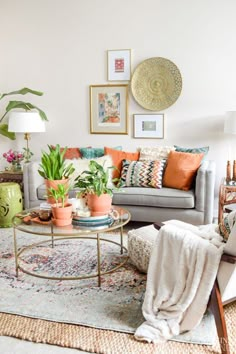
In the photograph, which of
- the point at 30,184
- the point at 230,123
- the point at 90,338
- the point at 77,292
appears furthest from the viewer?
the point at 30,184

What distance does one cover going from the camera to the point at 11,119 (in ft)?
14.6

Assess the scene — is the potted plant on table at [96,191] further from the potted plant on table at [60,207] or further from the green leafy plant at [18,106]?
the green leafy plant at [18,106]

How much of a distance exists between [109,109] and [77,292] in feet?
Result: 8.77

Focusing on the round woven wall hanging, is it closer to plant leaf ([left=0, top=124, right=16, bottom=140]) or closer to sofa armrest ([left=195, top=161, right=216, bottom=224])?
sofa armrest ([left=195, top=161, right=216, bottom=224])

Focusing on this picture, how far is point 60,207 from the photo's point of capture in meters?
2.66

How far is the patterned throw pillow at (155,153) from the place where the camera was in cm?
423

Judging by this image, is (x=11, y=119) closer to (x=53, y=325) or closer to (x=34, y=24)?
(x=34, y=24)

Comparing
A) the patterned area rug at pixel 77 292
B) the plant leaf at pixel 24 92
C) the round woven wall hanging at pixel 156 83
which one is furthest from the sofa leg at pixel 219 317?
the plant leaf at pixel 24 92

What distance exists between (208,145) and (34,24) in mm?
2679

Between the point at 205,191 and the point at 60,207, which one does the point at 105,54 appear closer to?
the point at 205,191

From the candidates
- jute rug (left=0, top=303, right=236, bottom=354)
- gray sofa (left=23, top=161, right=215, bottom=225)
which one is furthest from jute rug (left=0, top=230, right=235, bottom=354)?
gray sofa (left=23, top=161, right=215, bottom=225)

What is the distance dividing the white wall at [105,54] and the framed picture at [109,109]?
0.08 metres

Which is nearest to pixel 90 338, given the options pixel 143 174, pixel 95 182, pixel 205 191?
pixel 95 182

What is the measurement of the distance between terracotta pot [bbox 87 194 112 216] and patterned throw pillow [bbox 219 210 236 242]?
91 centimetres
